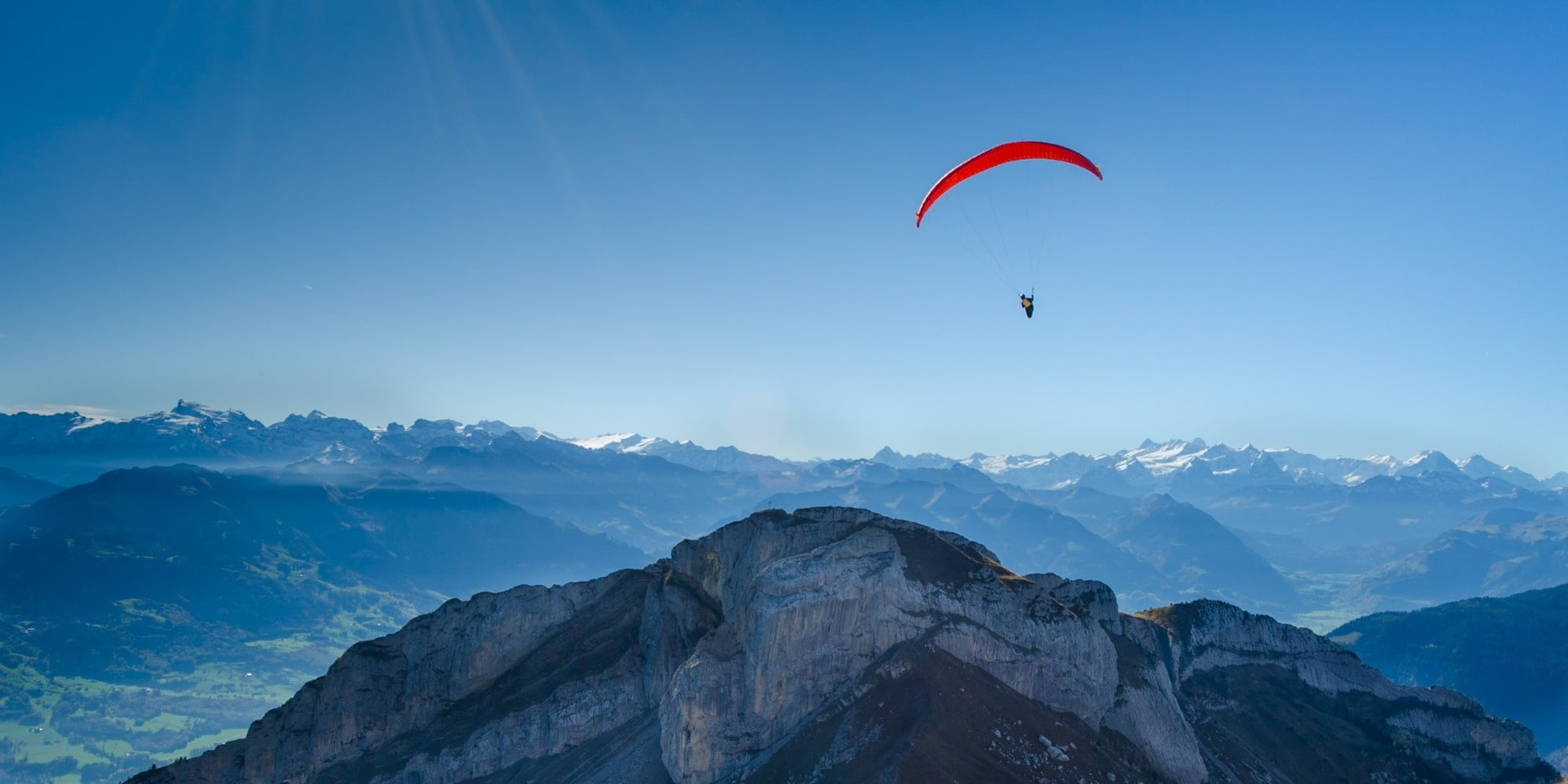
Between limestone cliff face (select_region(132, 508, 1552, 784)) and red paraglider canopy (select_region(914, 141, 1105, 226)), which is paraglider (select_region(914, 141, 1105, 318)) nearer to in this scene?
red paraglider canopy (select_region(914, 141, 1105, 226))

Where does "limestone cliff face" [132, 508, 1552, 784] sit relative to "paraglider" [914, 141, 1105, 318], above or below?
below

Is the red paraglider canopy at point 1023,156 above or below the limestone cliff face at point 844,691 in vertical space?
above

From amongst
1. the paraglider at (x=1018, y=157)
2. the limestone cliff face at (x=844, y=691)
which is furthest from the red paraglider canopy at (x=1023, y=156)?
the limestone cliff face at (x=844, y=691)

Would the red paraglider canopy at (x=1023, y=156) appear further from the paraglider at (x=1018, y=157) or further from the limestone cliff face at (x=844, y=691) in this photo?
the limestone cliff face at (x=844, y=691)

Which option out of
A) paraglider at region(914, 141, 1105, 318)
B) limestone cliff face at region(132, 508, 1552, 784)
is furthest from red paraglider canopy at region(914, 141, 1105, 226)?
limestone cliff face at region(132, 508, 1552, 784)

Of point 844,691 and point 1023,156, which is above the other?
point 1023,156

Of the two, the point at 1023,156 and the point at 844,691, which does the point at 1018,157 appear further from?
the point at 844,691

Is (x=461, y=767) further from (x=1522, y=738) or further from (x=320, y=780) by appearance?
(x=1522, y=738)

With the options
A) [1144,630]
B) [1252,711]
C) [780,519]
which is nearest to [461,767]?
[780,519]

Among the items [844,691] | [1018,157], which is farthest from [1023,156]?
[844,691]
